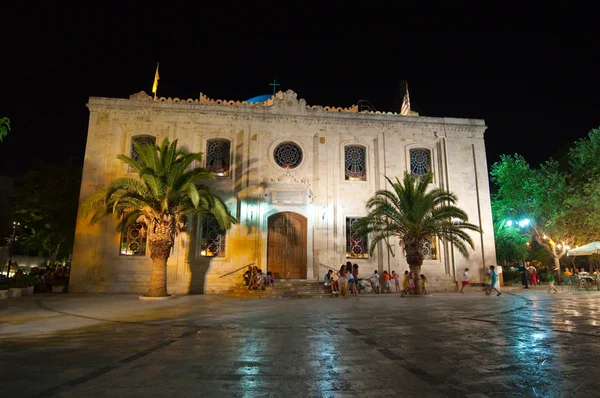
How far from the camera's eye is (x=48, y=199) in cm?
2352

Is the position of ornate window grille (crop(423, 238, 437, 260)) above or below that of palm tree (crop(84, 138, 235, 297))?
below

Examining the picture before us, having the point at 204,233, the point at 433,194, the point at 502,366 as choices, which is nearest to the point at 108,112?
the point at 204,233

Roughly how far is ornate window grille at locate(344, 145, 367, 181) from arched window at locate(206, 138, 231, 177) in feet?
21.7

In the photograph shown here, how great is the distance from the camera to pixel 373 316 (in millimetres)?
10133

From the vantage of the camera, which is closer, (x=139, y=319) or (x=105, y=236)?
(x=139, y=319)

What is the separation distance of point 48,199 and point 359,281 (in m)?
19.6

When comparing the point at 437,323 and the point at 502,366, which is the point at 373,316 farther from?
Answer: the point at 502,366

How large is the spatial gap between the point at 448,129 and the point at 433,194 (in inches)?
252

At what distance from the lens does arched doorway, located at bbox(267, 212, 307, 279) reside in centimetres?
1980

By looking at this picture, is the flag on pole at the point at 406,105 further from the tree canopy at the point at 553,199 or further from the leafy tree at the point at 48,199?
the leafy tree at the point at 48,199

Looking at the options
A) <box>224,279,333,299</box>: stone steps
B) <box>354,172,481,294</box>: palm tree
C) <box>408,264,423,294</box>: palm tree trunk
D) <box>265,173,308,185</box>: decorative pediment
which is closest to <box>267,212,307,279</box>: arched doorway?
<box>224,279,333,299</box>: stone steps

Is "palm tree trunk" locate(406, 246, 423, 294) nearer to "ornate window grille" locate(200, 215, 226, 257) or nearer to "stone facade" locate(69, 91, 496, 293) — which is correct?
"stone facade" locate(69, 91, 496, 293)

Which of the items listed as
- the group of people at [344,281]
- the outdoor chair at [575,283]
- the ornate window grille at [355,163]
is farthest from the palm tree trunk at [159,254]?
the outdoor chair at [575,283]

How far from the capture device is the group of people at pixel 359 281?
1666 centimetres
